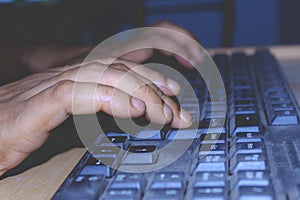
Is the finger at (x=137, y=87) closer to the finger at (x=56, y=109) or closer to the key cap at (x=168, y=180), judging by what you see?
the finger at (x=56, y=109)

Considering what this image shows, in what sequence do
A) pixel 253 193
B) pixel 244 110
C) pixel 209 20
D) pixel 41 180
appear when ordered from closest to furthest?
pixel 253 193
pixel 41 180
pixel 244 110
pixel 209 20

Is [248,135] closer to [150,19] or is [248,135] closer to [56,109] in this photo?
[56,109]

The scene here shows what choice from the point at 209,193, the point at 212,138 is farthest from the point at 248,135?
the point at 209,193

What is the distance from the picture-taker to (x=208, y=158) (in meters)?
0.42

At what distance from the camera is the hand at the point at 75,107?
0.49 meters

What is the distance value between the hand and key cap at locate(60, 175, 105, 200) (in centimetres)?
11

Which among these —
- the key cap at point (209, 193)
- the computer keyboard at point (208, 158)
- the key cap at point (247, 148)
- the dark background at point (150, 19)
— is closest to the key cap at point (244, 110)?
the computer keyboard at point (208, 158)

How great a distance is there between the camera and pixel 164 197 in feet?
1.17

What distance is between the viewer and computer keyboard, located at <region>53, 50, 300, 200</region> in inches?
14.4

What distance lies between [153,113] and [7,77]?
567 millimetres

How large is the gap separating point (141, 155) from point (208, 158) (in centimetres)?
6

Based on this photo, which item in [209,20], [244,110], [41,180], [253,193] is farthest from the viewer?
[209,20]

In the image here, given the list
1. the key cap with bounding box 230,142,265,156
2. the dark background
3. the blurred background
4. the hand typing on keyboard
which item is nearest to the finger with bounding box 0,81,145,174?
the hand typing on keyboard

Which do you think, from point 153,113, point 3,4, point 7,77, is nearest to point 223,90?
point 153,113
